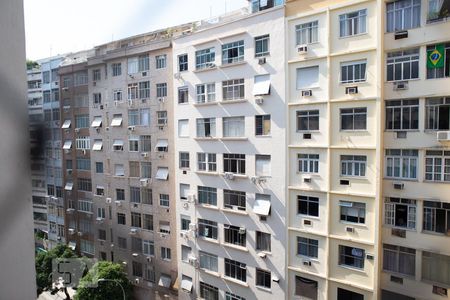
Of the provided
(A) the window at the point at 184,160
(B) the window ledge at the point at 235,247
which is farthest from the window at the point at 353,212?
(A) the window at the point at 184,160

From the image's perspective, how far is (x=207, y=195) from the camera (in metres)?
4.70

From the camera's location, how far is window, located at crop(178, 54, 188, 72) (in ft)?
15.8

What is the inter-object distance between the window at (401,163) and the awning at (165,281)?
3.59 metres

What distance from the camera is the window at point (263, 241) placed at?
4.14 metres

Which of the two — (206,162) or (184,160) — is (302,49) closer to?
(206,162)

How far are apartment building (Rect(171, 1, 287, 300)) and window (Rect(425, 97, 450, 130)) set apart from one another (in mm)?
1448

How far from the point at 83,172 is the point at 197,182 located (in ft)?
8.49

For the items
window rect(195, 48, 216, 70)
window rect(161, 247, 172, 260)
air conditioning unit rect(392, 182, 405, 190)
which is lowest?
window rect(161, 247, 172, 260)

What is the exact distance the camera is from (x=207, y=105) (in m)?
4.58

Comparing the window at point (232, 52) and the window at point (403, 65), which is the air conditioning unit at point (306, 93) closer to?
the window at point (403, 65)

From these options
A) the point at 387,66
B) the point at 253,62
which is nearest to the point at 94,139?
the point at 253,62

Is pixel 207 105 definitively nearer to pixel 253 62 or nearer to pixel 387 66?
pixel 253 62

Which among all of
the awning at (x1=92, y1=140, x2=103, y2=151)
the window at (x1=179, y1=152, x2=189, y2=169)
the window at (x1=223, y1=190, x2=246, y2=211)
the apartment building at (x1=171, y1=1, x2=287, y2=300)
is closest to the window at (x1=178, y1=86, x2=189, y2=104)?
the apartment building at (x1=171, y1=1, x2=287, y2=300)

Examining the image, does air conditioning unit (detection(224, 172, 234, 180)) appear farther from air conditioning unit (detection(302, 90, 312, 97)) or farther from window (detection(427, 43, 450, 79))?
window (detection(427, 43, 450, 79))
